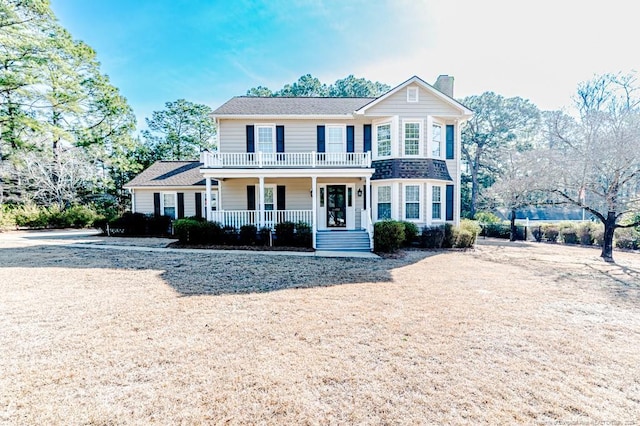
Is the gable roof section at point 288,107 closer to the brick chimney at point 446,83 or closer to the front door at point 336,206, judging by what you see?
the front door at point 336,206

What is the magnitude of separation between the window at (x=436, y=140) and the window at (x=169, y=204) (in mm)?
17013

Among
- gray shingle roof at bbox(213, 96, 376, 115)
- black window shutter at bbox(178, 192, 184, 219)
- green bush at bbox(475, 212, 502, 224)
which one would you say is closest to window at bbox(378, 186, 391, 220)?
gray shingle roof at bbox(213, 96, 376, 115)

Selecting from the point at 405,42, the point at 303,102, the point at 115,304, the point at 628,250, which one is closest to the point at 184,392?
the point at 115,304

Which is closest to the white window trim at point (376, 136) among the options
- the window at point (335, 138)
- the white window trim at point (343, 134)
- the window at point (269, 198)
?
the white window trim at point (343, 134)

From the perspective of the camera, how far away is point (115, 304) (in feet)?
18.5

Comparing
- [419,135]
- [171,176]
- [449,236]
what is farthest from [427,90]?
[171,176]

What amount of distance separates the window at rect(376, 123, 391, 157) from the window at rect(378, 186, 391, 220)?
6.02 feet

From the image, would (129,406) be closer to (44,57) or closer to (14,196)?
(44,57)

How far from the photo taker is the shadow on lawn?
718 cm

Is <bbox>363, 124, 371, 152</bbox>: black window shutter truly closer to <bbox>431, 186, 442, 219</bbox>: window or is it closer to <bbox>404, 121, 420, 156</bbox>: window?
<bbox>404, 121, 420, 156</bbox>: window

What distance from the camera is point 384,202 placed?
14.9 m

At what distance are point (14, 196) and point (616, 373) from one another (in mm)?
36110

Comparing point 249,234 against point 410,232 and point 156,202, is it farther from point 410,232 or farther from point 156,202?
point 156,202

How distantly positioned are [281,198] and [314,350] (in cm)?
1244
